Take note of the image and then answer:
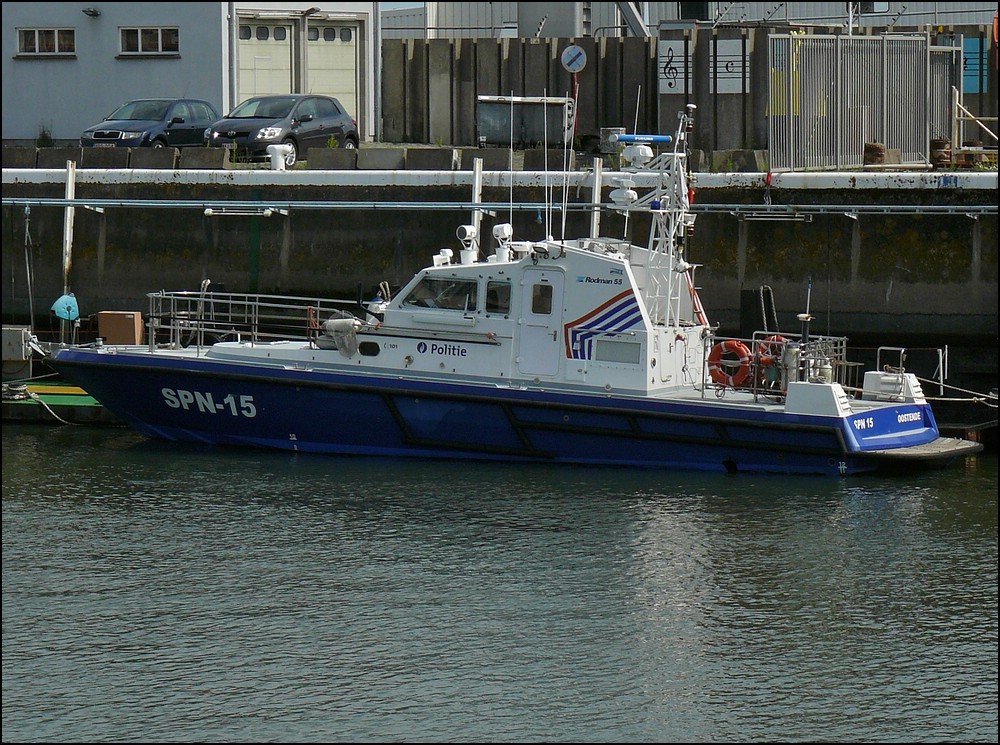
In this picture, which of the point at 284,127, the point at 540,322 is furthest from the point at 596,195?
the point at 284,127

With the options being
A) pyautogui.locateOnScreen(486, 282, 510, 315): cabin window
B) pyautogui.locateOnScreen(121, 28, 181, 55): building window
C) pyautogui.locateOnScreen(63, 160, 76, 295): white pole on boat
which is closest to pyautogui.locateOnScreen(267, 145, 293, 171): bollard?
pyautogui.locateOnScreen(63, 160, 76, 295): white pole on boat

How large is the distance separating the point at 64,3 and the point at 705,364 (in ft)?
48.3

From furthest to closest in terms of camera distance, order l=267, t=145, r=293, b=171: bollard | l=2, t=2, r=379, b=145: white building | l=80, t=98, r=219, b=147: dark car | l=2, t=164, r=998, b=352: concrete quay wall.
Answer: l=2, t=2, r=379, b=145: white building
l=80, t=98, r=219, b=147: dark car
l=267, t=145, r=293, b=171: bollard
l=2, t=164, r=998, b=352: concrete quay wall

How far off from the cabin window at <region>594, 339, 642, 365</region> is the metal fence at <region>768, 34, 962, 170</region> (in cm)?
413

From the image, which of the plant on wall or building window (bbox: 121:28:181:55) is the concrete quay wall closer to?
the plant on wall

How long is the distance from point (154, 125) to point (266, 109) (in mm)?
1747

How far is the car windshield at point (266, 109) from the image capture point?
21188 mm

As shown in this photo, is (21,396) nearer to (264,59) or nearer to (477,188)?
(477,188)

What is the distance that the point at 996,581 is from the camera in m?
11.2

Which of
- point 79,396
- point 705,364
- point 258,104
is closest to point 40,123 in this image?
point 258,104

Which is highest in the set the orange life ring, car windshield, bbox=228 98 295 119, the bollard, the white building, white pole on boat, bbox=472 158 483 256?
the white building

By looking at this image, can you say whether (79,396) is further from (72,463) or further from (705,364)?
(705,364)

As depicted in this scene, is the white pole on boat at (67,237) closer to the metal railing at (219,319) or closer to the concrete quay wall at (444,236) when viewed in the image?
the concrete quay wall at (444,236)

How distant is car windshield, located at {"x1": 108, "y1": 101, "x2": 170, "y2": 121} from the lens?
2212 centimetres
